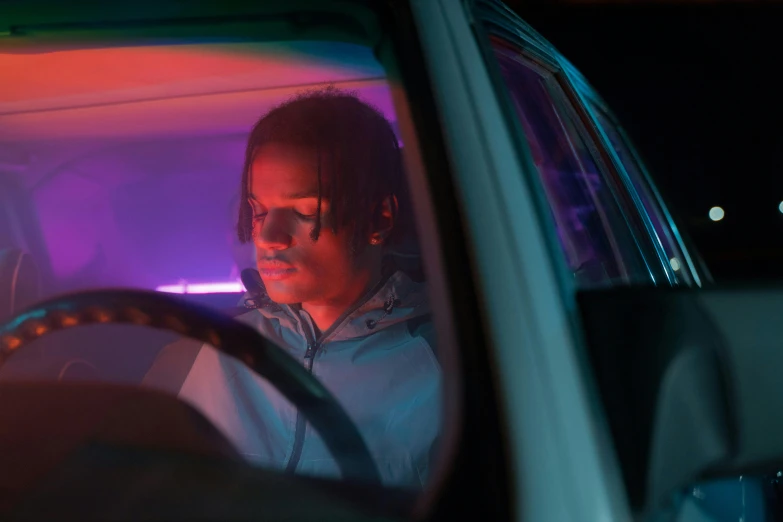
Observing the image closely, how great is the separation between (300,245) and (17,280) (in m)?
0.87

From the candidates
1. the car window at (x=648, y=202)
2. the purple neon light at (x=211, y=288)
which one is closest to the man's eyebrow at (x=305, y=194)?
the purple neon light at (x=211, y=288)

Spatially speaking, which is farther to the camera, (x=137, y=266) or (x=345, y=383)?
(x=137, y=266)

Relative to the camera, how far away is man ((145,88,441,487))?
149 centimetres

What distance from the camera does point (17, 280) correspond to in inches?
86.0

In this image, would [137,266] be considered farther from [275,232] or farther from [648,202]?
[648,202]

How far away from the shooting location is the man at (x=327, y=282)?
1.49 metres

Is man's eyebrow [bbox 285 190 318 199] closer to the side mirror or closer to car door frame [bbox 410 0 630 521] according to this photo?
car door frame [bbox 410 0 630 521]

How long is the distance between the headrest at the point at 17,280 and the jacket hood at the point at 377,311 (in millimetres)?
707

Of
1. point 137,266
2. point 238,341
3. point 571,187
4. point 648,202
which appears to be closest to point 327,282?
point 238,341

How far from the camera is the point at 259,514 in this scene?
3.30ft

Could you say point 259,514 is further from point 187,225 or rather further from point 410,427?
point 187,225

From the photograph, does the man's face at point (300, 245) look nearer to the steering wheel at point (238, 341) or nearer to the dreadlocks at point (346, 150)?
the dreadlocks at point (346, 150)

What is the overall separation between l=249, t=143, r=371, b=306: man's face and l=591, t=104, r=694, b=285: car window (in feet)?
4.19

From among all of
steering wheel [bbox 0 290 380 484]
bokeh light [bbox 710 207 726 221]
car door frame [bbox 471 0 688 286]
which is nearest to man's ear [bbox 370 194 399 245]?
steering wheel [bbox 0 290 380 484]
